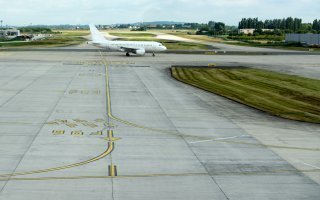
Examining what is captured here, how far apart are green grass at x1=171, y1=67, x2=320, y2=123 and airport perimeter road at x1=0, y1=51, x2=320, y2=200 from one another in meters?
2.96

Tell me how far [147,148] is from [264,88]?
3308 centimetres

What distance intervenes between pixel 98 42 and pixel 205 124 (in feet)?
263

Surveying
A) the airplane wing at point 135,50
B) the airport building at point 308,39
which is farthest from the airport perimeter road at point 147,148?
the airport building at point 308,39

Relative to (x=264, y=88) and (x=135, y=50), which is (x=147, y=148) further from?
(x=135, y=50)

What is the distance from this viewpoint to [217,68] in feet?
270

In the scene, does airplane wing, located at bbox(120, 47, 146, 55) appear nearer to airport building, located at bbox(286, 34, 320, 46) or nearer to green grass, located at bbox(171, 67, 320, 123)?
green grass, located at bbox(171, 67, 320, 123)

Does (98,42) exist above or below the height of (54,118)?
above

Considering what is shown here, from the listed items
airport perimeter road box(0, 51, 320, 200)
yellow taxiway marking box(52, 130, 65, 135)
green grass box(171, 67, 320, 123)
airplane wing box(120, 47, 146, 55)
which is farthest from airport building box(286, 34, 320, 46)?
yellow taxiway marking box(52, 130, 65, 135)

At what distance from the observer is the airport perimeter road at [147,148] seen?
21.2m

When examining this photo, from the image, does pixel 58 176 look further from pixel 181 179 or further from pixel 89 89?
pixel 89 89

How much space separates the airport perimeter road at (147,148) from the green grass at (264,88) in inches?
116

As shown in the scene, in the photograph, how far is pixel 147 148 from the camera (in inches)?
1111

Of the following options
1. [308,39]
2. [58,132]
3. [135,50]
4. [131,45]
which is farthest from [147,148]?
[308,39]

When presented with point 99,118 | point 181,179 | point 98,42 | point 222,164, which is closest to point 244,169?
point 222,164
